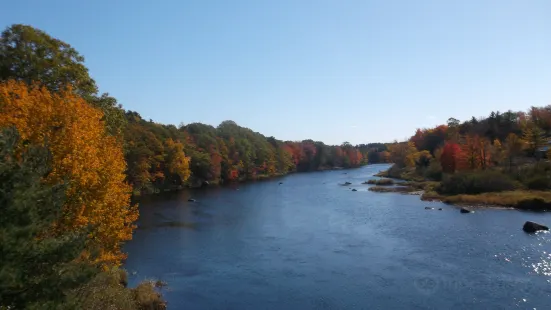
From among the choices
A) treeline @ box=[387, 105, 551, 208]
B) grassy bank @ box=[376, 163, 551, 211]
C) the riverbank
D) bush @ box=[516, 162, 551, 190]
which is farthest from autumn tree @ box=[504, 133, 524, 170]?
the riverbank

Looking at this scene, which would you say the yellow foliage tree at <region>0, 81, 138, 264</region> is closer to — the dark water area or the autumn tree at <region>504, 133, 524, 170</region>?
the dark water area

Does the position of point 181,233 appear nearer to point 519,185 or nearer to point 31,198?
point 31,198

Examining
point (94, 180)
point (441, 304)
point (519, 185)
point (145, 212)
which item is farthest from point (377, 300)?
point (519, 185)

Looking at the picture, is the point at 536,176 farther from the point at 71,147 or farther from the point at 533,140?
the point at 71,147

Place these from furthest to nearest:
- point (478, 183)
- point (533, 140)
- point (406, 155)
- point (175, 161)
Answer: point (406, 155), point (175, 161), point (533, 140), point (478, 183)

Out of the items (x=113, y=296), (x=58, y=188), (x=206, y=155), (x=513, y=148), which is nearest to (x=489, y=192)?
(x=513, y=148)

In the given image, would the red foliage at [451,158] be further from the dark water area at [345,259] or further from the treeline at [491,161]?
the dark water area at [345,259]
